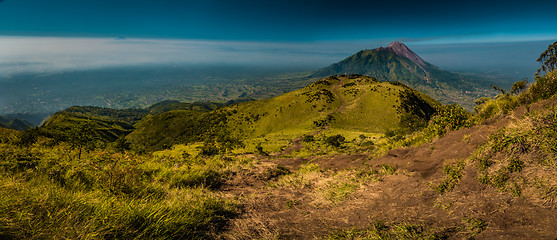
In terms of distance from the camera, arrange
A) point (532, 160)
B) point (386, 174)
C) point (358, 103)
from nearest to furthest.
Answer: point (532, 160), point (386, 174), point (358, 103)

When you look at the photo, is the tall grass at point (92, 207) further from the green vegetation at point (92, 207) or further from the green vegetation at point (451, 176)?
the green vegetation at point (451, 176)

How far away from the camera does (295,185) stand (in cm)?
787

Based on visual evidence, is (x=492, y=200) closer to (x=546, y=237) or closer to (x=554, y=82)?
(x=546, y=237)

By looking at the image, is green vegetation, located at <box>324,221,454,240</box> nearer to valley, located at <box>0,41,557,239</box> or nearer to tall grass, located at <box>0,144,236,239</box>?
valley, located at <box>0,41,557,239</box>

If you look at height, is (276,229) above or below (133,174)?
below

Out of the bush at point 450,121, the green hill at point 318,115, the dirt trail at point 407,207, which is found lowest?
the green hill at point 318,115

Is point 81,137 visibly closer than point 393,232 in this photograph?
No

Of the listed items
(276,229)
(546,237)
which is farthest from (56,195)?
(546,237)

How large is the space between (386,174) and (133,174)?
8.48 m

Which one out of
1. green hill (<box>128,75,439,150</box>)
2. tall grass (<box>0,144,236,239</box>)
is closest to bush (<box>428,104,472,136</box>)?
tall grass (<box>0,144,236,239</box>)

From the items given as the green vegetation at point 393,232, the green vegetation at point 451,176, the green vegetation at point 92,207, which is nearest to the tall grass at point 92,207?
the green vegetation at point 92,207

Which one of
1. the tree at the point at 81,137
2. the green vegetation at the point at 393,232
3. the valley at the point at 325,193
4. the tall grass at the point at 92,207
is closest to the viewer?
the tall grass at the point at 92,207

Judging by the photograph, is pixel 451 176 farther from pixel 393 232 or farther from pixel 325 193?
pixel 325 193

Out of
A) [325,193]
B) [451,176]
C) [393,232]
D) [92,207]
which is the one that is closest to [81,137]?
[92,207]
